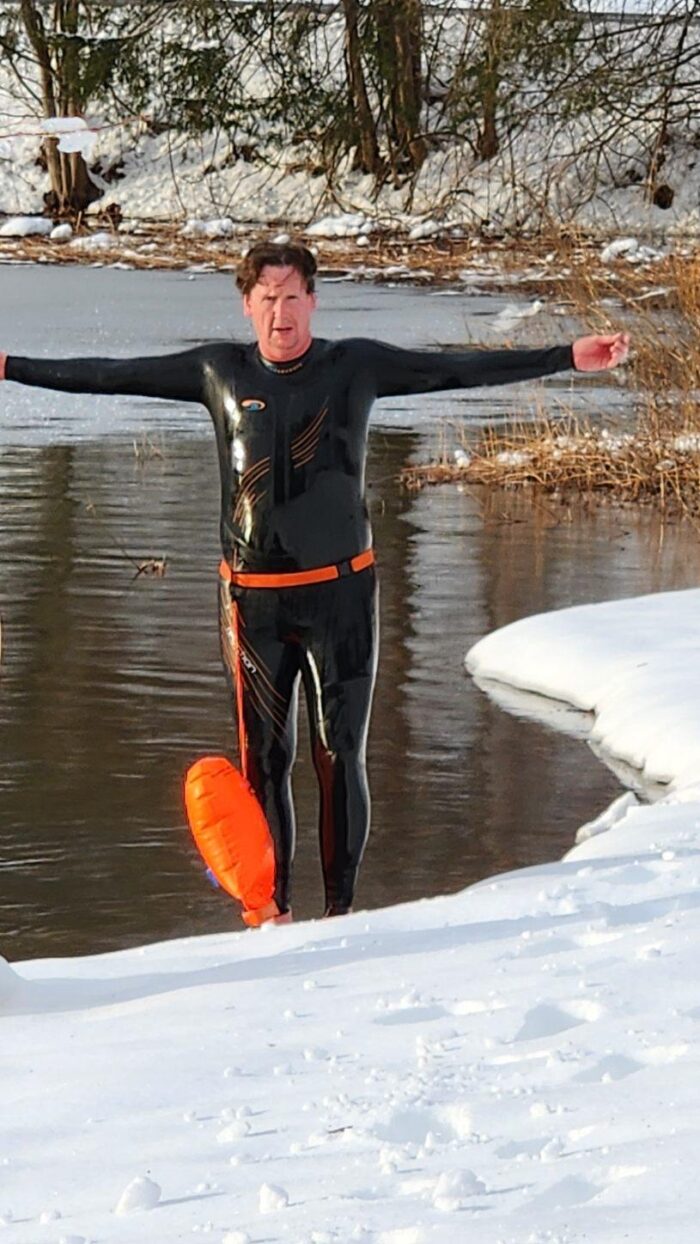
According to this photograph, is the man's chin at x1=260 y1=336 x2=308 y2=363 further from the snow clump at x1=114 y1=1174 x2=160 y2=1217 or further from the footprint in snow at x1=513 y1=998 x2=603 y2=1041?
the snow clump at x1=114 y1=1174 x2=160 y2=1217

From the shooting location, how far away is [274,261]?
5.70 meters

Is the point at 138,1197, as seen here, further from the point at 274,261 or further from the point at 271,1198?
the point at 274,261

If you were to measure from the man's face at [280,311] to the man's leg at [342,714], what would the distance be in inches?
22.2

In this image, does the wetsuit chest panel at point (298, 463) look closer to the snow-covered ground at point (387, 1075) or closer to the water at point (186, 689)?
the snow-covered ground at point (387, 1075)

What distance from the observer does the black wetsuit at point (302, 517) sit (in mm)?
5746

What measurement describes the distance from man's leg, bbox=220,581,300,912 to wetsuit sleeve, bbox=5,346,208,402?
497 mm

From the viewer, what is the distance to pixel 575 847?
21.3ft

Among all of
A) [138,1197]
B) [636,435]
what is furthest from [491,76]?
[138,1197]

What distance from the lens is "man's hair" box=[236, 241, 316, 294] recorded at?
18.7 ft

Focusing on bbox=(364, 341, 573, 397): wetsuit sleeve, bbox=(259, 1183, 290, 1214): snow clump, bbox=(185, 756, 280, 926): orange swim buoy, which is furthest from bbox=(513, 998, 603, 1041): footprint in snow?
bbox=(364, 341, 573, 397): wetsuit sleeve

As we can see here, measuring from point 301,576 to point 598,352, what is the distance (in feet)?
2.92

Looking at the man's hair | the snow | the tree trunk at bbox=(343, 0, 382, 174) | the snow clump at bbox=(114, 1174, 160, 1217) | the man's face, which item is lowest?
the snow

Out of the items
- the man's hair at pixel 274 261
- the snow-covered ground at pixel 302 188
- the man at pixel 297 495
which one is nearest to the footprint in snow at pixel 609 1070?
the man at pixel 297 495

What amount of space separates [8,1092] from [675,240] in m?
10.6
